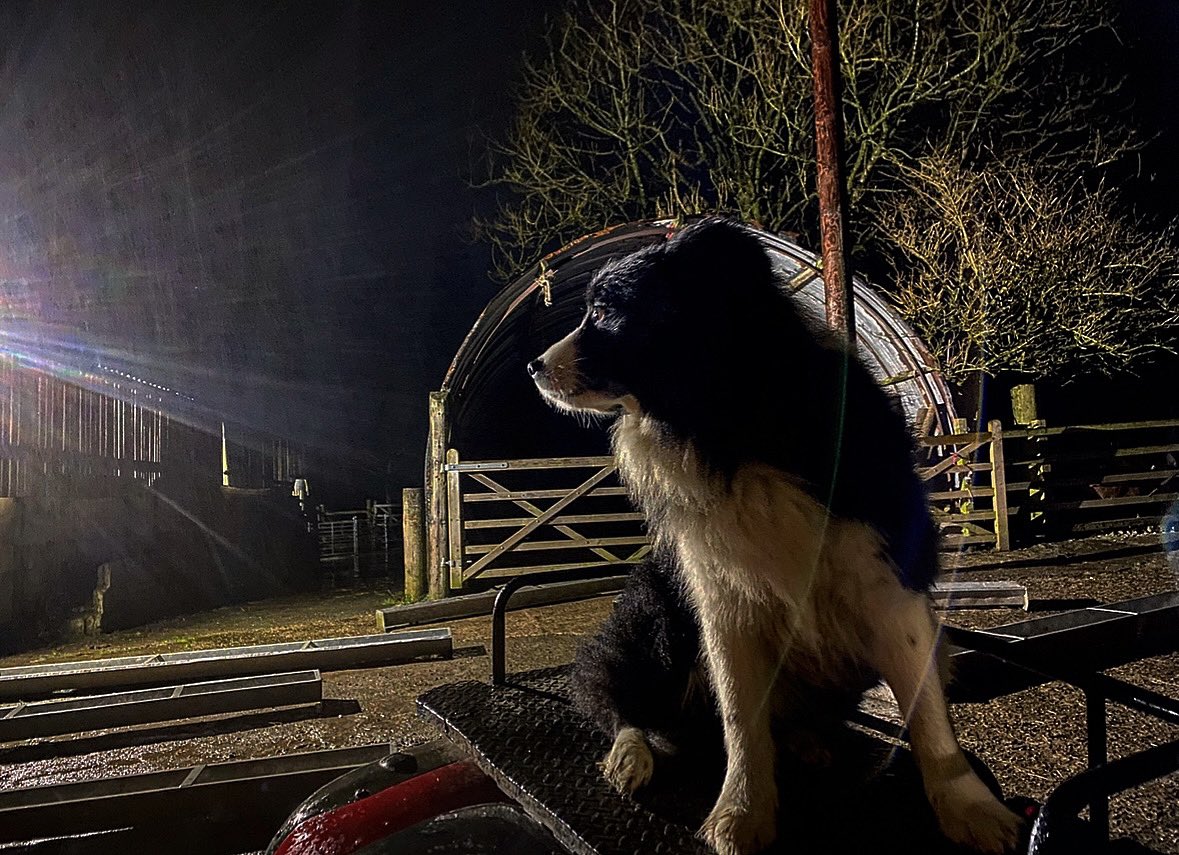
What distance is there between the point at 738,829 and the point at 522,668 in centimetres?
551

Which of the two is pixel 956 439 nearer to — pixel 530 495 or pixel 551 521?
pixel 551 521

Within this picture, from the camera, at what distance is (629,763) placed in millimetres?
1882

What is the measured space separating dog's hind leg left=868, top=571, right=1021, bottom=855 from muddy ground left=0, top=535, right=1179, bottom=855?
1.43 metres

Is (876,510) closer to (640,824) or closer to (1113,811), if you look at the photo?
(640,824)

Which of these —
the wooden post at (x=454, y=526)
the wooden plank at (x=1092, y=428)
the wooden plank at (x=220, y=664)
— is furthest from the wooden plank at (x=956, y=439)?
the wooden plank at (x=220, y=664)

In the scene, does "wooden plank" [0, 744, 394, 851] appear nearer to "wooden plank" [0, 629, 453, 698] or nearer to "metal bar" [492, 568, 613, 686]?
"metal bar" [492, 568, 613, 686]

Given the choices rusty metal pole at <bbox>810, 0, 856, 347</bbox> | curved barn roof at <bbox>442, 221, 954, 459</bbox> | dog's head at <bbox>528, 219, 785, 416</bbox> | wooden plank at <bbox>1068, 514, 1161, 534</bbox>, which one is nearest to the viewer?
dog's head at <bbox>528, 219, 785, 416</bbox>

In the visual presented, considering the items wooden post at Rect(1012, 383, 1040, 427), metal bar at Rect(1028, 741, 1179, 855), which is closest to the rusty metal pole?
wooden post at Rect(1012, 383, 1040, 427)

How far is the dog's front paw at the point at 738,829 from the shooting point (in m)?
1.54

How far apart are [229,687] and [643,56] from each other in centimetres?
1476

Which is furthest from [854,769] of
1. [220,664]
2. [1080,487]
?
[1080,487]

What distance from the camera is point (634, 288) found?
1957 millimetres

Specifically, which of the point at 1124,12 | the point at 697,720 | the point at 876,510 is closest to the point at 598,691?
the point at 697,720

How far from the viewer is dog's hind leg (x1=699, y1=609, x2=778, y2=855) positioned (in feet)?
5.16
